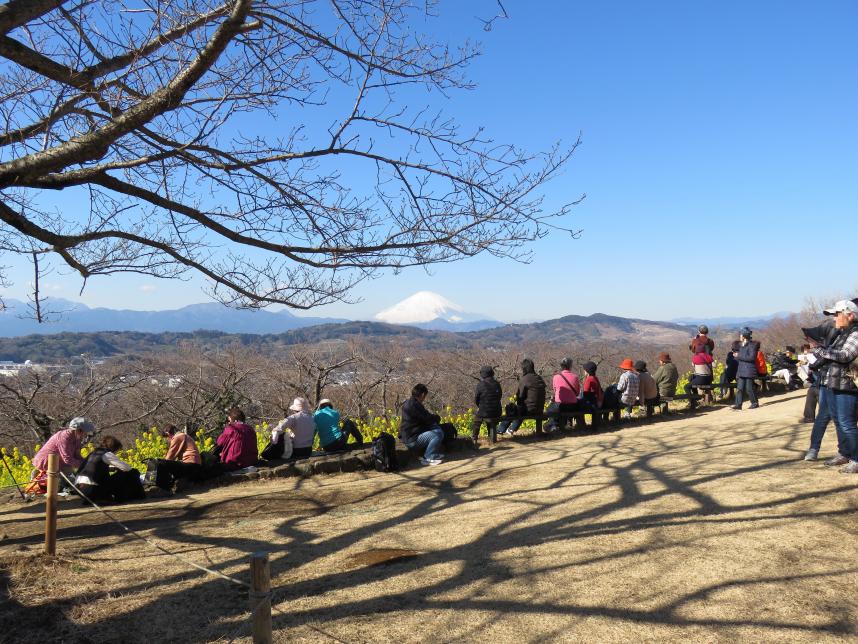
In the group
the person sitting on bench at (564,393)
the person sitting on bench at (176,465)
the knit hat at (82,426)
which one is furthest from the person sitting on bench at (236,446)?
the person sitting on bench at (564,393)

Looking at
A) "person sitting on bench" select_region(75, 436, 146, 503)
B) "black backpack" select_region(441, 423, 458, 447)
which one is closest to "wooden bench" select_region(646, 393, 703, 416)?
"black backpack" select_region(441, 423, 458, 447)

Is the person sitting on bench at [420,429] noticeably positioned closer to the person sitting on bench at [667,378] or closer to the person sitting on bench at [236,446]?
the person sitting on bench at [236,446]

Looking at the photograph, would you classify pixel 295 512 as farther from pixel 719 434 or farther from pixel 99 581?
pixel 719 434

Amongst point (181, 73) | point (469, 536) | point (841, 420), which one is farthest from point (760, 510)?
point (181, 73)

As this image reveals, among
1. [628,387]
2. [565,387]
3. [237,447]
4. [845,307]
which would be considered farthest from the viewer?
[628,387]

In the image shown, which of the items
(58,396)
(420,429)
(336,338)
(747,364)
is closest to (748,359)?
(747,364)

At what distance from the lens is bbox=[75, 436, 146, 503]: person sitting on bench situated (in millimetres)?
6875

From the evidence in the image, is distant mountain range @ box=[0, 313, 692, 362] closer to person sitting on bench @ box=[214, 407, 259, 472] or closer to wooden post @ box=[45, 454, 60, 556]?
person sitting on bench @ box=[214, 407, 259, 472]

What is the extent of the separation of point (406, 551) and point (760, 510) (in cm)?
283

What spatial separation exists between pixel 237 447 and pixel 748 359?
8682mm

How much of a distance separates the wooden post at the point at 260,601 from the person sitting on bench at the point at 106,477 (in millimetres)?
4917

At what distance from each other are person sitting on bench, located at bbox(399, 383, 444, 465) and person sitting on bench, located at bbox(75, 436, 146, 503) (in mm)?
3575

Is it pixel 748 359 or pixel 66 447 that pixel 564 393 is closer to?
pixel 748 359

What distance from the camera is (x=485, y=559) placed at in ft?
14.2
